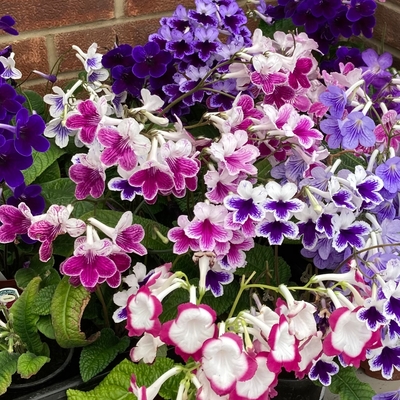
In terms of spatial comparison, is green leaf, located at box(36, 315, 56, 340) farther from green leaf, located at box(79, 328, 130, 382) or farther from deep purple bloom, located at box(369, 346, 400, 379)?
deep purple bloom, located at box(369, 346, 400, 379)

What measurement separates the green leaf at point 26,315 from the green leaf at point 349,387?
0.53m

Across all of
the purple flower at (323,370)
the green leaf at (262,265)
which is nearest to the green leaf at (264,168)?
the green leaf at (262,265)

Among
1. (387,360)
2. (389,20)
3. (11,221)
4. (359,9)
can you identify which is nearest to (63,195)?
(11,221)

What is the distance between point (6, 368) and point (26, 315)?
91mm

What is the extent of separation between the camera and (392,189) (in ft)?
3.06

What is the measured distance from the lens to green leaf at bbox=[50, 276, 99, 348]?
36.2 inches

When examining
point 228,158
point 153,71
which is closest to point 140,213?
point 153,71

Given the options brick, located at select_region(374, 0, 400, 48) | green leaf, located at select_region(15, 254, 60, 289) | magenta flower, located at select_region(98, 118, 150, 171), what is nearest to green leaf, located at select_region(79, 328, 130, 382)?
green leaf, located at select_region(15, 254, 60, 289)

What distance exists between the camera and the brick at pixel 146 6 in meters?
1.48

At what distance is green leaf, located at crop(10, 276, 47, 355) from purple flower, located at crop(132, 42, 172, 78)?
1.52 ft

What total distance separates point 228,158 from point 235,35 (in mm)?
505

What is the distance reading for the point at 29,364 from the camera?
0.92 m

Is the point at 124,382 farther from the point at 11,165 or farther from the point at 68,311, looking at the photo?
the point at 11,165

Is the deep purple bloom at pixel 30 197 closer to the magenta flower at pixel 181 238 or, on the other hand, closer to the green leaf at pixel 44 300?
the green leaf at pixel 44 300
